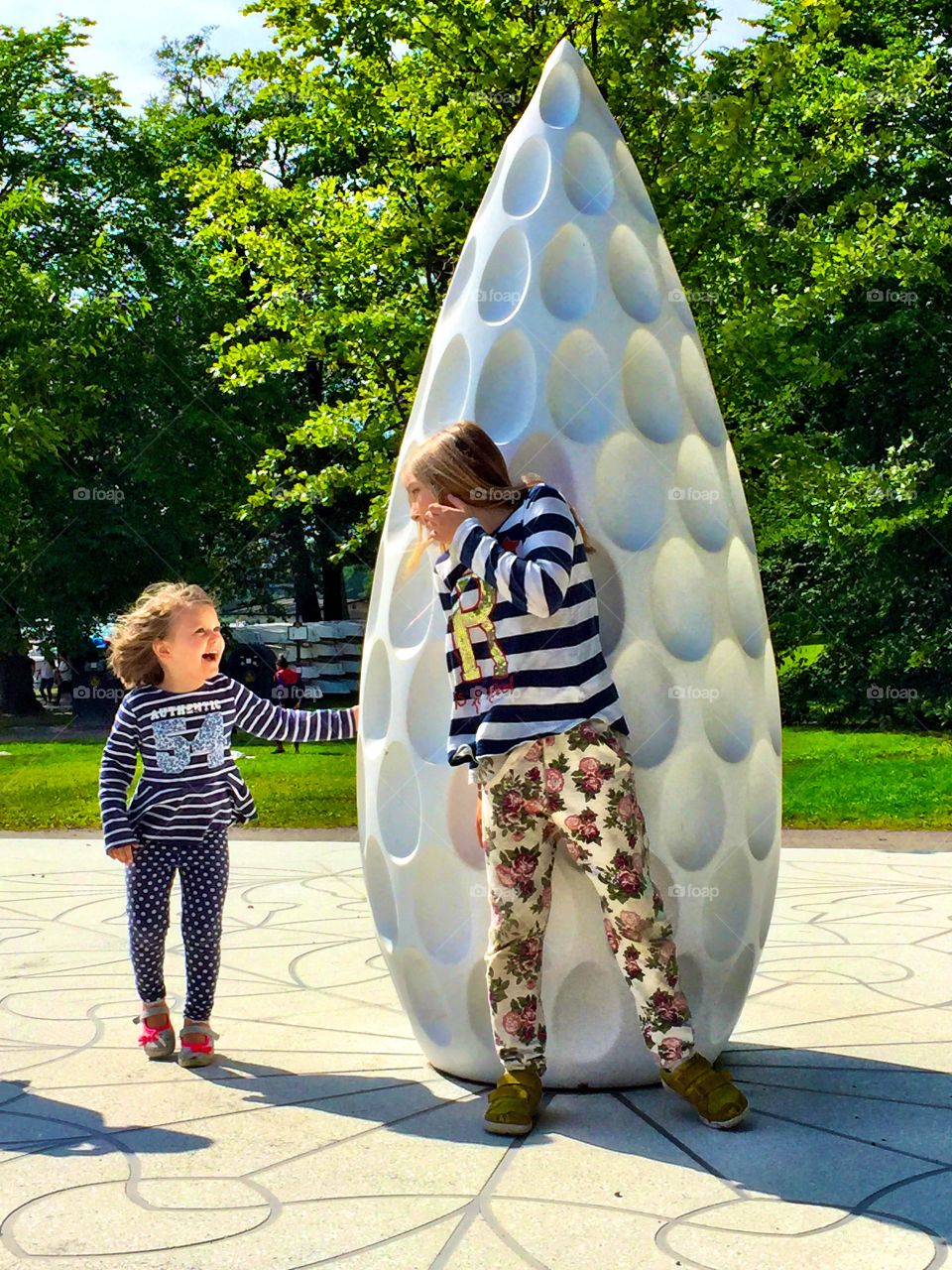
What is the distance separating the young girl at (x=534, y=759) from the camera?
3.81 metres

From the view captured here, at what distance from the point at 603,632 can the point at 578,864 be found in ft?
2.11

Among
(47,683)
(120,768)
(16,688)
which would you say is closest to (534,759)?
(120,768)

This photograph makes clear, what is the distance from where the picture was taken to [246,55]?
12992 mm

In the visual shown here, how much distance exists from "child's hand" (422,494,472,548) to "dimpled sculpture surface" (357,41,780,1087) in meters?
0.31

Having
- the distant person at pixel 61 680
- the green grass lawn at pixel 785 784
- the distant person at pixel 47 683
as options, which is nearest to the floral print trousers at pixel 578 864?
the green grass lawn at pixel 785 784

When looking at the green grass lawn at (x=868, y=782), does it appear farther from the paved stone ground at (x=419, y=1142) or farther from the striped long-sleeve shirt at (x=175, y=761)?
the striped long-sleeve shirt at (x=175, y=761)

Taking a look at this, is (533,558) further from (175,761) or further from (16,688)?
(16,688)

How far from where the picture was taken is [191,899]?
15.3ft

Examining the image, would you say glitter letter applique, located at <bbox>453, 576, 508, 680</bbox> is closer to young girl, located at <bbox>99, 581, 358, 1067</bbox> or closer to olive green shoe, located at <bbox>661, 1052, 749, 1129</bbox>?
young girl, located at <bbox>99, 581, 358, 1067</bbox>

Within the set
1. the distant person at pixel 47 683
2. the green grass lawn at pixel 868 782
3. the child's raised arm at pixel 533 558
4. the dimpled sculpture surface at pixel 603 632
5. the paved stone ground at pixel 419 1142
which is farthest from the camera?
the distant person at pixel 47 683

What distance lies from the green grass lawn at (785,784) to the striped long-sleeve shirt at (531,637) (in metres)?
7.76

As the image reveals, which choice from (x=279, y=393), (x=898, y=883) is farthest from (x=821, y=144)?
(x=279, y=393)

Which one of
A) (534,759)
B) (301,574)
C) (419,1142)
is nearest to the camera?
(419,1142)

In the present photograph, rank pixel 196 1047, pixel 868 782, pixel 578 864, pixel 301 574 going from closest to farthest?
pixel 578 864 < pixel 196 1047 < pixel 868 782 < pixel 301 574
